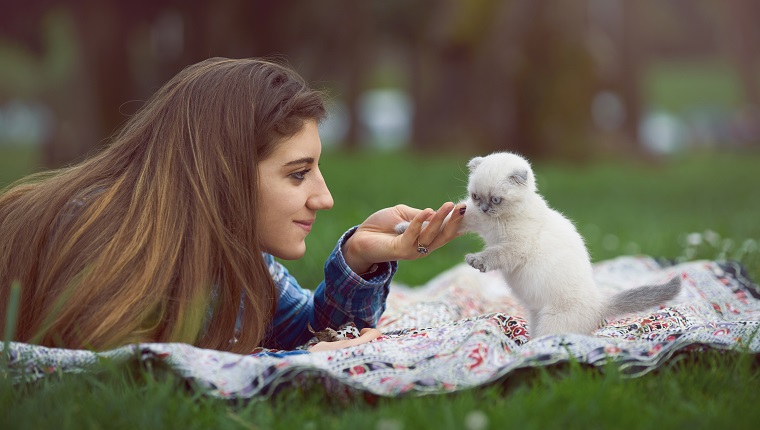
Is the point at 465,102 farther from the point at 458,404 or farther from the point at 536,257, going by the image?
the point at 458,404

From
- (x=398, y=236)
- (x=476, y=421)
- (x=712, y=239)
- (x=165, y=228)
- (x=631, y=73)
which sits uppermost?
(x=631, y=73)

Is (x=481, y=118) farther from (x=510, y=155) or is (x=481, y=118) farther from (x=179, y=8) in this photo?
(x=510, y=155)

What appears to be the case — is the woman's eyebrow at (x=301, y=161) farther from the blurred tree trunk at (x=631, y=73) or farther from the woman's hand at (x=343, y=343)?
the blurred tree trunk at (x=631, y=73)

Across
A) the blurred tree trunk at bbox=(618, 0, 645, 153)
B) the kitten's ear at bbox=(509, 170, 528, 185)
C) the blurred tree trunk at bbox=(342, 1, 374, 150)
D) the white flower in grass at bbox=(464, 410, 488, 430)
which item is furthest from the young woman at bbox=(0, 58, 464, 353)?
the blurred tree trunk at bbox=(342, 1, 374, 150)

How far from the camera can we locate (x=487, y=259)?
10.6 ft

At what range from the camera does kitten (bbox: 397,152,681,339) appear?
327cm

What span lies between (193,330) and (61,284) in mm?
475

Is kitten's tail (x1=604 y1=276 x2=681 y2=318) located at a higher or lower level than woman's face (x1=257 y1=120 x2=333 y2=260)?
lower

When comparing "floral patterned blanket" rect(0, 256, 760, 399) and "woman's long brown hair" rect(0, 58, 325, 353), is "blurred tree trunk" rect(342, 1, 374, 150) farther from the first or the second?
"floral patterned blanket" rect(0, 256, 760, 399)

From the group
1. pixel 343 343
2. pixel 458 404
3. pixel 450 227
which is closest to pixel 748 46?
pixel 450 227

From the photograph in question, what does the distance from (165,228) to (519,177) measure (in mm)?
1331

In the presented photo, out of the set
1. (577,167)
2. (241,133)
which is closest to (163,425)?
(241,133)

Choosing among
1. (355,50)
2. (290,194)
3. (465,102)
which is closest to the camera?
(290,194)

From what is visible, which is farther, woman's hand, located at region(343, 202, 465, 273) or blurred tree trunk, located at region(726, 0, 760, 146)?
blurred tree trunk, located at region(726, 0, 760, 146)
